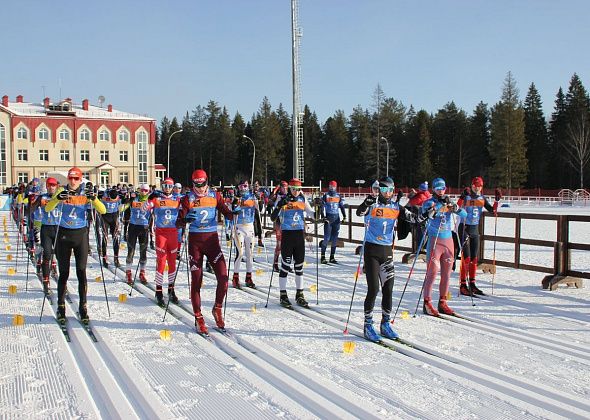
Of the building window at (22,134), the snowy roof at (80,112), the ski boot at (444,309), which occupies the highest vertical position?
the snowy roof at (80,112)

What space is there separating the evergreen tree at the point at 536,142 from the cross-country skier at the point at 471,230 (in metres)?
65.6

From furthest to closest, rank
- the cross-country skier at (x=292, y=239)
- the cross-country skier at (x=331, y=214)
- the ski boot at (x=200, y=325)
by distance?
the cross-country skier at (x=331, y=214) → the cross-country skier at (x=292, y=239) → the ski boot at (x=200, y=325)

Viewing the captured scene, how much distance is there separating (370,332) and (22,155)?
7195 cm

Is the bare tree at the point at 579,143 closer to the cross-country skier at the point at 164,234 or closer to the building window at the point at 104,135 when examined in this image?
the building window at the point at 104,135

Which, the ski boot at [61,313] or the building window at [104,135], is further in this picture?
the building window at [104,135]

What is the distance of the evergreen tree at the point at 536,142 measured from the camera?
69.4 m

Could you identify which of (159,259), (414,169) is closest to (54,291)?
(159,259)

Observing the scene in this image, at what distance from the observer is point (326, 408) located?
435cm

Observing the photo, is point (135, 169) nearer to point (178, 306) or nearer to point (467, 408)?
point (178, 306)

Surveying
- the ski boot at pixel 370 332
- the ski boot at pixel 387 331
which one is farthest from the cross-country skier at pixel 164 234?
the ski boot at pixel 387 331

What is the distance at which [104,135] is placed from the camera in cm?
7119

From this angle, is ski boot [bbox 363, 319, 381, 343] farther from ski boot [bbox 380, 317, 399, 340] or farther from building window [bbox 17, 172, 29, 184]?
building window [bbox 17, 172, 29, 184]

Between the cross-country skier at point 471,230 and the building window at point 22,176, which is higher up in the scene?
the building window at point 22,176

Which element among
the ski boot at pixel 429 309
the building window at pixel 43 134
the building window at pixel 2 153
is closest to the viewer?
the ski boot at pixel 429 309
